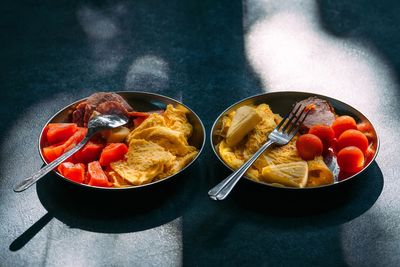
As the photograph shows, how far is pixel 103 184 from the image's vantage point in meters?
1.46

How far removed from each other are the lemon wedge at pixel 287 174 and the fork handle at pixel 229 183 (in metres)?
0.05

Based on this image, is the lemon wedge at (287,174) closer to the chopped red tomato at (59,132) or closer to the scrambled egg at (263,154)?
the scrambled egg at (263,154)

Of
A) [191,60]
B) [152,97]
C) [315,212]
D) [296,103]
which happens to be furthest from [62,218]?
[191,60]

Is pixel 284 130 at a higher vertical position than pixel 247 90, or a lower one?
higher

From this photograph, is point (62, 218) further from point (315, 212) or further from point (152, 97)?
point (315, 212)

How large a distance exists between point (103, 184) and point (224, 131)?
1.33 feet

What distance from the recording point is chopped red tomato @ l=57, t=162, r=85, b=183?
1.49m

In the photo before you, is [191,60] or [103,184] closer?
[103,184]

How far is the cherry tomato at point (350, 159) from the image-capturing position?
4.90 feet

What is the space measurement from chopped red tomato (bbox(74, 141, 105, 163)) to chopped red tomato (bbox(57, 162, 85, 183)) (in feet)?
0.16

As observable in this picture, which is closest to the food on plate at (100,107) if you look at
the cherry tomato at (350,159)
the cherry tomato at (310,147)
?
the cherry tomato at (310,147)

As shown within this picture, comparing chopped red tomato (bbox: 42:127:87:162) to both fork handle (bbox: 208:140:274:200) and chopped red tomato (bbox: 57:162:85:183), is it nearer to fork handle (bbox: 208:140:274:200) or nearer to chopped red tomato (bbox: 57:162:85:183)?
chopped red tomato (bbox: 57:162:85:183)

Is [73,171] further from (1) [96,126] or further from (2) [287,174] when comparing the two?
(2) [287,174]

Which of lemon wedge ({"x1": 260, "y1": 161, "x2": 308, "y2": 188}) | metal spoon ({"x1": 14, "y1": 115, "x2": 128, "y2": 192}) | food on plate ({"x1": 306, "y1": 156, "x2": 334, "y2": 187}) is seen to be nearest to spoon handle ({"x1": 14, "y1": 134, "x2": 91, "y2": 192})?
metal spoon ({"x1": 14, "y1": 115, "x2": 128, "y2": 192})
